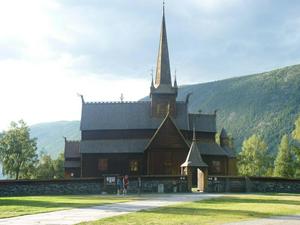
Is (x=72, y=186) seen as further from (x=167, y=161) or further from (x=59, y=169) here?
(x=59, y=169)

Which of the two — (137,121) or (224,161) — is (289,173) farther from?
(137,121)

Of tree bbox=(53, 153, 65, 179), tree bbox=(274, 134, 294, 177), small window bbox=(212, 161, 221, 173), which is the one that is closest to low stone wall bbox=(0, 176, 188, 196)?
small window bbox=(212, 161, 221, 173)

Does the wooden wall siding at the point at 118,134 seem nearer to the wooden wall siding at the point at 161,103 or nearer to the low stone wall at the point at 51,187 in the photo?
the wooden wall siding at the point at 161,103

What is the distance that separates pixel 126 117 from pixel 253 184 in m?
25.3

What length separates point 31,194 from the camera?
45.0 metres

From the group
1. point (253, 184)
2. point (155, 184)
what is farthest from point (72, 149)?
point (253, 184)

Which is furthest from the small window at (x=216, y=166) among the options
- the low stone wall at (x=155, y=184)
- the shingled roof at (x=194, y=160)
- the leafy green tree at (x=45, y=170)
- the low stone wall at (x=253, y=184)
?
the leafy green tree at (x=45, y=170)

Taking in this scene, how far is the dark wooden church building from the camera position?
63.8m

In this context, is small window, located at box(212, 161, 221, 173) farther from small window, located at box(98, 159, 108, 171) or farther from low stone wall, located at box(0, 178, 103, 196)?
low stone wall, located at box(0, 178, 103, 196)

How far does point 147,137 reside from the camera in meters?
67.4

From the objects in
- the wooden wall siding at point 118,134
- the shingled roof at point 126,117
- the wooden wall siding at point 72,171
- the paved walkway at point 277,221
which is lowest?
the paved walkway at point 277,221

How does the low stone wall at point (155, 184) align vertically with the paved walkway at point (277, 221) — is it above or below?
above

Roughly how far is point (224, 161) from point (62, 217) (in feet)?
167

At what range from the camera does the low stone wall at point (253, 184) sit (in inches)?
1881
